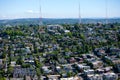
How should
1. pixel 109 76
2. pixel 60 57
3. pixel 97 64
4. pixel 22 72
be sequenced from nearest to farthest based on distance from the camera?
1. pixel 109 76
2. pixel 22 72
3. pixel 97 64
4. pixel 60 57

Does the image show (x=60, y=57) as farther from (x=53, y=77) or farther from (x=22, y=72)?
(x=53, y=77)

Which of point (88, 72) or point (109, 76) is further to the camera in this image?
point (88, 72)

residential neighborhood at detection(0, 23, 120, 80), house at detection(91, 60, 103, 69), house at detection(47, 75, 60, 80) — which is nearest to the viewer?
house at detection(47, 75, 60, 80)

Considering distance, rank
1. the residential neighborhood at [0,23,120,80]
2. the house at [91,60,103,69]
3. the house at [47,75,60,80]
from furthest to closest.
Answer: the house at [91,60,103,69]
the residential neighborhood at [0,23,120,80]
the house at [47,75,60,80]

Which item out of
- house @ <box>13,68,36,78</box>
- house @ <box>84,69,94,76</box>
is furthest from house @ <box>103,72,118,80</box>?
house @ <box>13,68,36,78</box>

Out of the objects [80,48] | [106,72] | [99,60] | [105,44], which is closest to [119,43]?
[105,44]

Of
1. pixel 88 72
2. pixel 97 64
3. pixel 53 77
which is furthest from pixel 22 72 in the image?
pixel 97 64

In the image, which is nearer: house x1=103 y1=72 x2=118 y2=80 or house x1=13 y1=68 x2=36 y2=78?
house x1=103 y1=72 x2=118 y2=80

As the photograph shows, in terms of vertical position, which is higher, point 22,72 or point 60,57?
point 60,57

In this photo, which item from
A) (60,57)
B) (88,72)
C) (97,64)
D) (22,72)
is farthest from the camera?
(60,57)

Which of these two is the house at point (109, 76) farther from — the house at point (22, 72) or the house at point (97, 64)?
the house at point (22, 72)

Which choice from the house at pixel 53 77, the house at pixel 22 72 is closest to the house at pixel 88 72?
the house at pixel 53 77

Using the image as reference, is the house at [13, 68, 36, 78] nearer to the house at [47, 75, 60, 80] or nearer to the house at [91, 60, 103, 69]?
the house at [47, 75, 60, 80]
